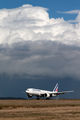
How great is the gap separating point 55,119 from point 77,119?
325cm

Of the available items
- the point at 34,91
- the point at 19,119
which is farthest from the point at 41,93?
the point at 19,119

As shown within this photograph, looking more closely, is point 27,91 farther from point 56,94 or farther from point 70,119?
point 70,119

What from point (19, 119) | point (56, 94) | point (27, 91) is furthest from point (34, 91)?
point (19, 119)

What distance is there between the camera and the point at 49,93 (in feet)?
404

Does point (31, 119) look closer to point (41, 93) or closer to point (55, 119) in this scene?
point (55, 119)

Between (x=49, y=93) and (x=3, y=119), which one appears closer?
(x=3, y=119)

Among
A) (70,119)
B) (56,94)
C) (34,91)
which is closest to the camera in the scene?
(70,119)

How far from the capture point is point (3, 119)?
120ft

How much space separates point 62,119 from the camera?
36.1 meters

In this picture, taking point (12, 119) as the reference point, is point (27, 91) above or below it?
A: above

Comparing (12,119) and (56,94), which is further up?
(56,94)

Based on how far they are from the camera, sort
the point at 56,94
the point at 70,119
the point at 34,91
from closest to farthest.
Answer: the point at 70,119, the point at 34,91, the point at 56,94

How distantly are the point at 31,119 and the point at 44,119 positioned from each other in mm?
1923

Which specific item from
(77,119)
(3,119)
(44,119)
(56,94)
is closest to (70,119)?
(77,119)
